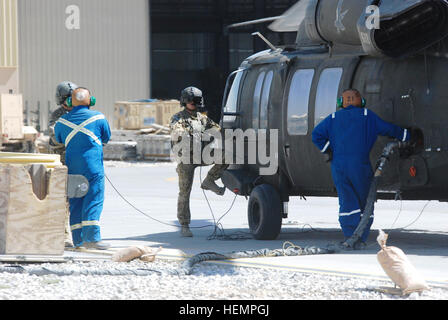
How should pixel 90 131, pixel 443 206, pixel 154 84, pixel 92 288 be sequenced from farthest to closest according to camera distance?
pixel 154 84 < pixel 443 206 < pixel 90 131 < pixel 92 288

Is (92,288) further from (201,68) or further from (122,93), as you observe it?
(201,68)

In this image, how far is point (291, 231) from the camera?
50.0 ft

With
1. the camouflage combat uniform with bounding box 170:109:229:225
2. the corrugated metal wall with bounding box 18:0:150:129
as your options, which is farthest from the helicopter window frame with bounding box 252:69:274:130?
the corrugated metal wall with bounding box 18:0:150:129

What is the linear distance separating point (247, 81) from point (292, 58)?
4.26ft

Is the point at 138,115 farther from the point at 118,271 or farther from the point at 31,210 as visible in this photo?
the point at 118,271

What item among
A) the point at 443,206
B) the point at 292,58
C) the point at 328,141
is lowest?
the point at 443,206

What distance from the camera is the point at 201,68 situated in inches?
2409

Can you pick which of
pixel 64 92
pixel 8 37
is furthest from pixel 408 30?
pixel 8 37

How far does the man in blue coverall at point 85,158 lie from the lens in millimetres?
12641

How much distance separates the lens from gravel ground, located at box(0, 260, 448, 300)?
871 cm

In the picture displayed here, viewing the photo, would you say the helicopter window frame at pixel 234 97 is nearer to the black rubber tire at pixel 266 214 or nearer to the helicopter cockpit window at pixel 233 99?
the helicopter cockpit window at pixel 233 99

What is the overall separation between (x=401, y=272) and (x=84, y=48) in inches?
1357

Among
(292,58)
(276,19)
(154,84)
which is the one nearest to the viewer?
(292,58)
